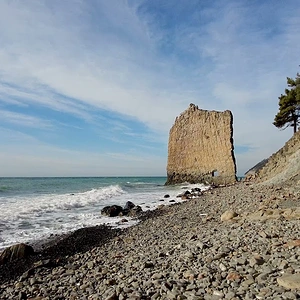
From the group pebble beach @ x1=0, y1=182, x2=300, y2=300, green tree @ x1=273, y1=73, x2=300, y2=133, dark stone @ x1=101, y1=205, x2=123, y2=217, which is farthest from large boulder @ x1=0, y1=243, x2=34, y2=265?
green tree @ x1=273, y1=73, x2=300, y2=133

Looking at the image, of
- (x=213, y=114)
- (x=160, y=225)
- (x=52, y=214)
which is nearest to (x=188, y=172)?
(x=213, y=114)

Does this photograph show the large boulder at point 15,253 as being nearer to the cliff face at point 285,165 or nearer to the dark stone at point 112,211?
the dark stone at point 112,211

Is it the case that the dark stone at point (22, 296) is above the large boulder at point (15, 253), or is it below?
below

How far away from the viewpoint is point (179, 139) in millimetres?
40500

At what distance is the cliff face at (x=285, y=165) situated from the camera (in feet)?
51.4

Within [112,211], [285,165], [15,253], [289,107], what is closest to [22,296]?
[15,253]

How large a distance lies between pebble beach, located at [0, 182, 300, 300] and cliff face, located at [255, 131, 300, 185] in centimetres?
856

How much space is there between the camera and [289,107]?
2641cm

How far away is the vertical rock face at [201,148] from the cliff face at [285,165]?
13.8 m

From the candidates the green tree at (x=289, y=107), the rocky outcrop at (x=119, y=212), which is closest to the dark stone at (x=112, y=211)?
the rocky outcrop at (x=119, y=212)

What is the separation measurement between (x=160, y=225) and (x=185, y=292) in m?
6.19

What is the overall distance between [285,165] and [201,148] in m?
19.9

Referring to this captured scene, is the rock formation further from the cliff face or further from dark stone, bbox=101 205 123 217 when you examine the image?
dark stone, bbox=101 205 123 217

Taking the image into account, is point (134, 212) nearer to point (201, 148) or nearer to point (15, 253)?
point (15, 253)
